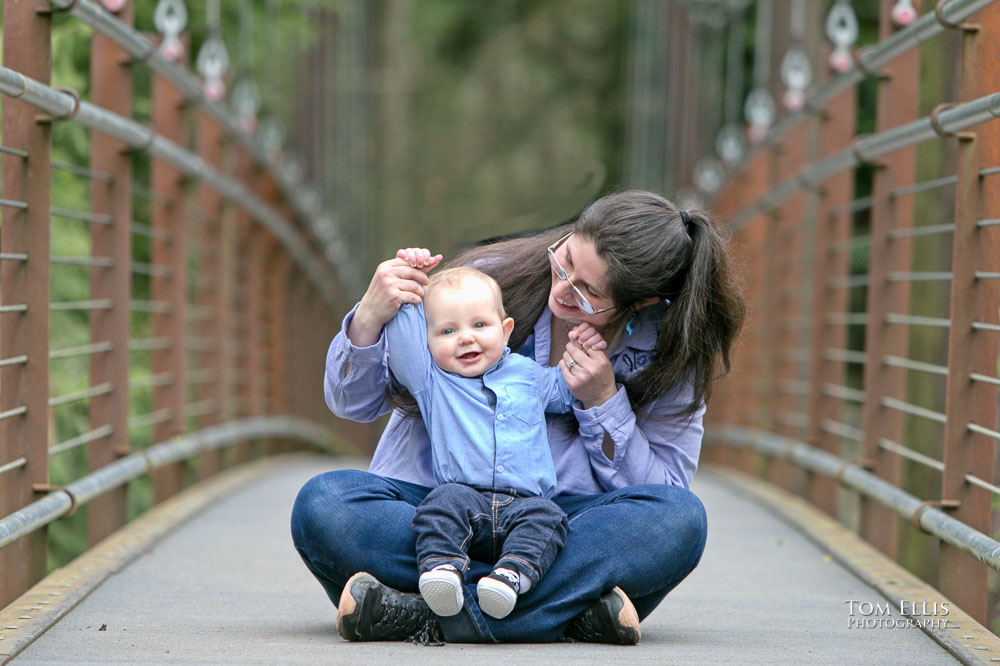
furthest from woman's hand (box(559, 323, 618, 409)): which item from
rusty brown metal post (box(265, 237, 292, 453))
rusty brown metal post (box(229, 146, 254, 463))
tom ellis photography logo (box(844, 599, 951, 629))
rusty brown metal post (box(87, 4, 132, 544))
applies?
rusty brown metal post (box(265, 237, 292, 453))

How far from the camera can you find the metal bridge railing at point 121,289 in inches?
118

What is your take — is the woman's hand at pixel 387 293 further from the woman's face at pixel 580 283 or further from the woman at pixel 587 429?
the woman's face at pixel 580 283

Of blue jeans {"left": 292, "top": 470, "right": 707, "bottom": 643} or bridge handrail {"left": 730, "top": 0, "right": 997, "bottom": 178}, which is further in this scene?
bridge handrail {"left": 730, "top": 0, "right": 997, "bottom": 178}

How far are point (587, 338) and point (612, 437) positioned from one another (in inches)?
7.3

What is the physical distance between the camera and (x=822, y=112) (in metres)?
5.31

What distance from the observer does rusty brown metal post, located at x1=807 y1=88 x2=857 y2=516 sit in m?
5.03

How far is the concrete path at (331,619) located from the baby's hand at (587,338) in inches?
20.6

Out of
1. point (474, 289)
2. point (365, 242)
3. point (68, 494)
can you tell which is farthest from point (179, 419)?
point (365, 242)

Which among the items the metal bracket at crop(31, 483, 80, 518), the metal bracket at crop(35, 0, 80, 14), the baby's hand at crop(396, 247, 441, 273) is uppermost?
the metal bracket at crop(35, 0, 80, 14)

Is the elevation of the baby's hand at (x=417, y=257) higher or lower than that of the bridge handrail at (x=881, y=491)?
higher

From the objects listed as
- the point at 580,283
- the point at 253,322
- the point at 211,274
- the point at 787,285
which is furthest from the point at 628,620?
the point at 253,322

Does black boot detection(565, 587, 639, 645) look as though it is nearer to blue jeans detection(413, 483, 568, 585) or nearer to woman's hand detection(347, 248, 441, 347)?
blue jeans detection(413, 483, 568, 585)

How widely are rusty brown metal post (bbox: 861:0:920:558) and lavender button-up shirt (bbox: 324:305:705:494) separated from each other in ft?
4.42

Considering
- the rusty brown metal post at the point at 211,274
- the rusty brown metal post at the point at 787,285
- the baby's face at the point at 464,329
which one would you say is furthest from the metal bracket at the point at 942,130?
the rusty brown metal post at the point at 211,274
